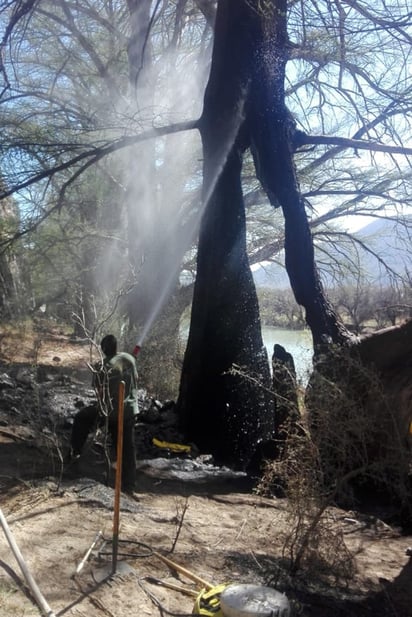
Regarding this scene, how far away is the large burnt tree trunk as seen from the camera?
10.1 metres

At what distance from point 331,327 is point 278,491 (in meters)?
3.08

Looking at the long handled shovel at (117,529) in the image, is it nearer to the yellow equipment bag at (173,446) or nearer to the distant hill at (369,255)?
the yellow equipment bag at (173,446)

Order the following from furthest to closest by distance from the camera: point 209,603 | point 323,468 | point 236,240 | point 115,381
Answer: point 236,240 → point 115,381 → point 323,468 → point 209,603

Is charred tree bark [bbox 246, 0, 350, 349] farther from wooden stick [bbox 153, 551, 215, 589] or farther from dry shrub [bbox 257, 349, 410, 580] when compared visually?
wooden stick [bbox 153, 551, 215, 589]

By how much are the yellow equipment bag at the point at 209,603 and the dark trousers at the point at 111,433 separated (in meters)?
3.07

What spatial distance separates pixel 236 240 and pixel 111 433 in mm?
4344

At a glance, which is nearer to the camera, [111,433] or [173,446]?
[111,433]

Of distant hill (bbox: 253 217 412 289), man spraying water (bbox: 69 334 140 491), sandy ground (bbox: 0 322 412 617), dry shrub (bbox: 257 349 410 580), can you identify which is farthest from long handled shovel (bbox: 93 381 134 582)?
distant hill (bbox: 253 217 412 289)

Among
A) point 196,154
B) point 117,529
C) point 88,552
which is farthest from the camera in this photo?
point 196,154

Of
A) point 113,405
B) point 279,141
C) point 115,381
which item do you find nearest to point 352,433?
point 115,381

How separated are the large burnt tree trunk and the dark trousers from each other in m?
3.06

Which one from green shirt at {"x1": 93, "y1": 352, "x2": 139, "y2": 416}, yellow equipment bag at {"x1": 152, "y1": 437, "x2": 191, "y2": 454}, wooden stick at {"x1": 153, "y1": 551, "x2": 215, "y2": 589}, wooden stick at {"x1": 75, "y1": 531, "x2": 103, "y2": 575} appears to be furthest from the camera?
yellow equipment bag at {"x1": 152, "y1": 437, "x2": 191, "y2": 454}

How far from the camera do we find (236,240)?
34.3 feet

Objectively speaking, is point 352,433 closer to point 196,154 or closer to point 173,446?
point 173,446
